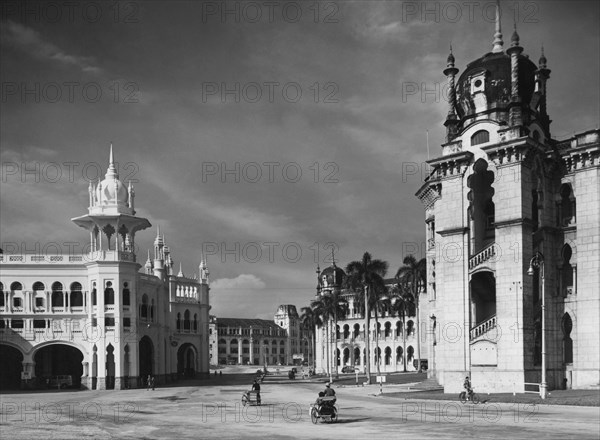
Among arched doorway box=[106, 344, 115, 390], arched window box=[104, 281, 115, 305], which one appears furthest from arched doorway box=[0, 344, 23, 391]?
arched window box=[104, 281, 115, 305]

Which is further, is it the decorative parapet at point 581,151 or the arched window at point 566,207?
→ the arched window at point 566,207

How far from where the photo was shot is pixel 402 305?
12712 cm

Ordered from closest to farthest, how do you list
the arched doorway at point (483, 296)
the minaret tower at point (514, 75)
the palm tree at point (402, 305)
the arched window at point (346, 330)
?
1. the minaret tower at point (514, 75)
2. the arched doorway at point (483, 296)
3. the palm tree at point (402, 305)
4. the arched window at point (346, 330)

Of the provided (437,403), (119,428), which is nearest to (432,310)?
(437,403)

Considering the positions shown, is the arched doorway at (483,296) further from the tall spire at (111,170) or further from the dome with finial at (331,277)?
the dome with finial at (331,277)

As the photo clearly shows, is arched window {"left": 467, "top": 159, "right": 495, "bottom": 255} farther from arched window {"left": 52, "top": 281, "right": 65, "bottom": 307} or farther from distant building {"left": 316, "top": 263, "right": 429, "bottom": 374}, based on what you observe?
distant building {"left": 316, "top": 263, "right": 429, "bottom": 374}

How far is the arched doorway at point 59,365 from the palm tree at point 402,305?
5676 cm

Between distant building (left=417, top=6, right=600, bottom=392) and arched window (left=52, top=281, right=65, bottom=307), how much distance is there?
39810 mm

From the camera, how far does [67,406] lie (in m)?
46.8

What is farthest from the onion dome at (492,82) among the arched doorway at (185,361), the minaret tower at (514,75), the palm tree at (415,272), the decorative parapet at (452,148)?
the arched doorway at (185,361)

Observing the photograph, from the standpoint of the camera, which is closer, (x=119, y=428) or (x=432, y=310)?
(x=119, y=428)

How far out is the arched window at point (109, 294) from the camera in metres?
72.4

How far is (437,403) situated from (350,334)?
11098 cm

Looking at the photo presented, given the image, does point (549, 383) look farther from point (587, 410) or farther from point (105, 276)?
point (105, 276)
